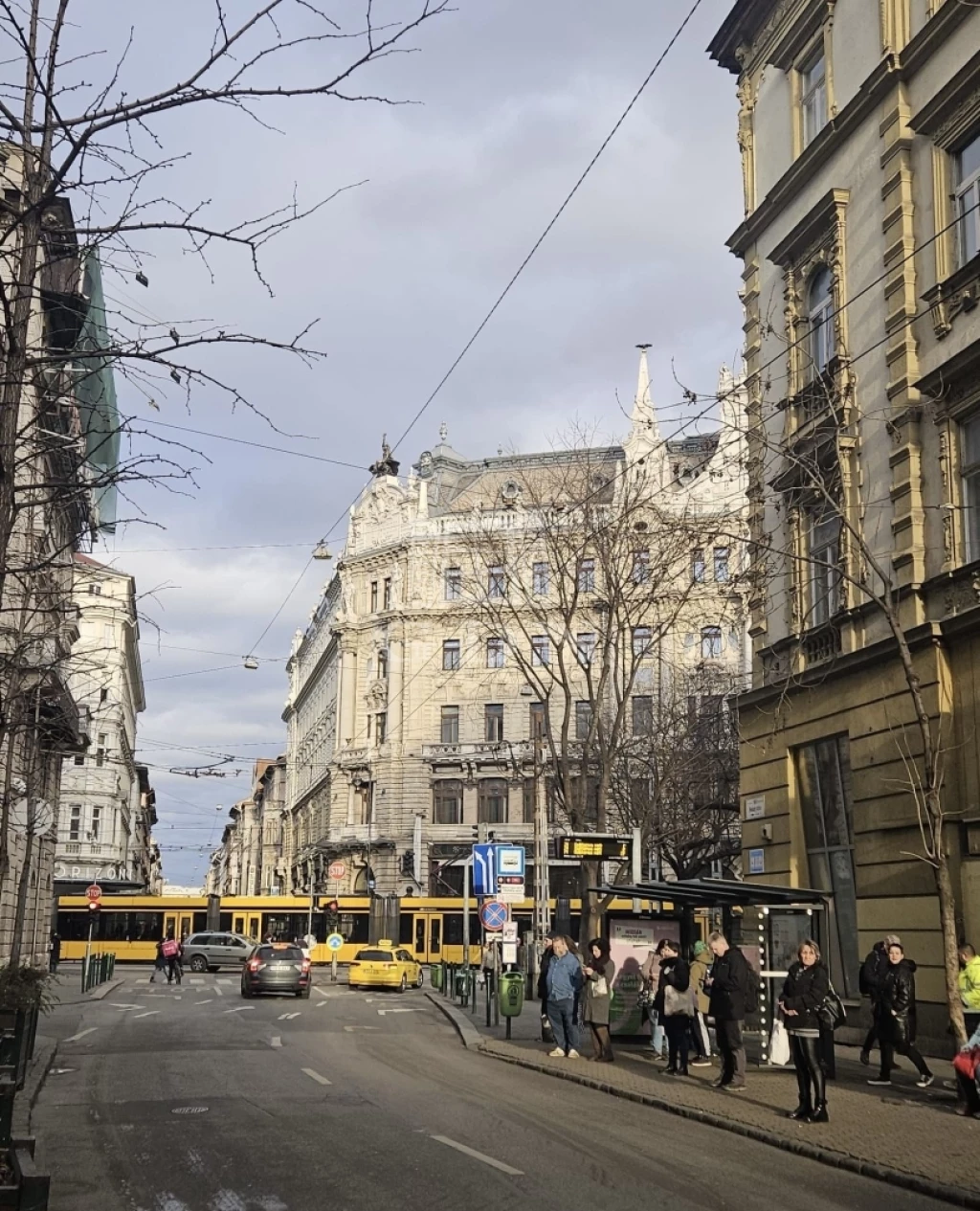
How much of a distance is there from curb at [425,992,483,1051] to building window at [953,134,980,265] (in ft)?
46.2

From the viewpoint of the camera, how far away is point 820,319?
22391 mm

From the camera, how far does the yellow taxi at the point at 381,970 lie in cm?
4075

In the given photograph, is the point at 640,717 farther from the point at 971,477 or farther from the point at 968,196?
the point at 968,196

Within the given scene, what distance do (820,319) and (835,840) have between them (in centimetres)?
838

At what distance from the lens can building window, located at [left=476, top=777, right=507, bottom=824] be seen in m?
73.8

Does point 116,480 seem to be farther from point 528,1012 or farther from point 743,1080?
point 528,1012

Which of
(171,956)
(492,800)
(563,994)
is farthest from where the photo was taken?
(492,800)

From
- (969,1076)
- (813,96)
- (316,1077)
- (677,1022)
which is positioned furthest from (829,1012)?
(813,96)

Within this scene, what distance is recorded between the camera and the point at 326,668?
310ft

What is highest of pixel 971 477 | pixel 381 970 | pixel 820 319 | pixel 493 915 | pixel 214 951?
pixel 820 319

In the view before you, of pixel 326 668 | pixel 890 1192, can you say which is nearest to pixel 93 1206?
pixel 890 1192

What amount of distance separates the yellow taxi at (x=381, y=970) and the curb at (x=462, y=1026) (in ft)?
17.1

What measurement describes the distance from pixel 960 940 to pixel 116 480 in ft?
41.5

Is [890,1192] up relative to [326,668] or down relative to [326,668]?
down
